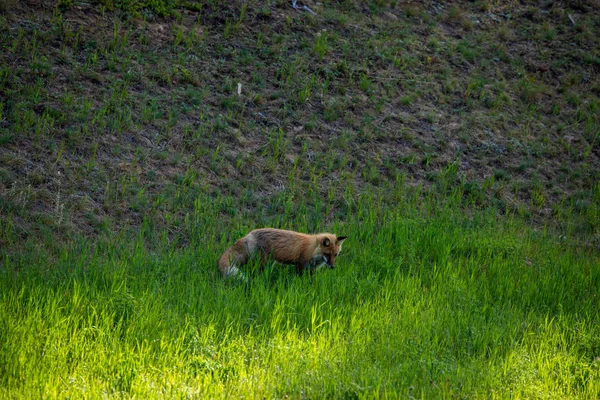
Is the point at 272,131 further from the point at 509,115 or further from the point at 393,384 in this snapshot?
the point at 393,384

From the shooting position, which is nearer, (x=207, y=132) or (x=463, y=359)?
(x=463, y=359)

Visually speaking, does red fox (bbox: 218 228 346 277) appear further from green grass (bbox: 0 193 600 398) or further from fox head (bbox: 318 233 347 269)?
green grass (bbox: 0 193 600 398)

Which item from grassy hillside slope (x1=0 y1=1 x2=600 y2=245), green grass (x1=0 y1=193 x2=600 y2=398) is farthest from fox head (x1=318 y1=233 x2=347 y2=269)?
grassy hillside slope (x1=0 y1=1 x2=600 y2=245)

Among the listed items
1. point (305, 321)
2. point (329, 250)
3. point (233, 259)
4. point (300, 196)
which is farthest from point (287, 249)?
point (300, 196)

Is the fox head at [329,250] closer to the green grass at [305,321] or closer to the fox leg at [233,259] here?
the green grass at [305,321]

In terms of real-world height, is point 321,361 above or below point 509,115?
below

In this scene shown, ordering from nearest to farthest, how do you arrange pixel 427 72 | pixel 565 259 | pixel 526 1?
pixel 565 259, pixel 427 72, pixel 526 1

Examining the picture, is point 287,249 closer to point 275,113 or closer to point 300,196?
point 300,196

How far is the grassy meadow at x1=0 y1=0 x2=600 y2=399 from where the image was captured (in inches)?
270

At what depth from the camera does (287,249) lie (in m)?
9.41

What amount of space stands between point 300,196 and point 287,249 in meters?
2.80

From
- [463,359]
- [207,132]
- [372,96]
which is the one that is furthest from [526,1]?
[463,359]

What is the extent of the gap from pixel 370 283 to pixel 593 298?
360cm

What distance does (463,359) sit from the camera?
24.1 ft
